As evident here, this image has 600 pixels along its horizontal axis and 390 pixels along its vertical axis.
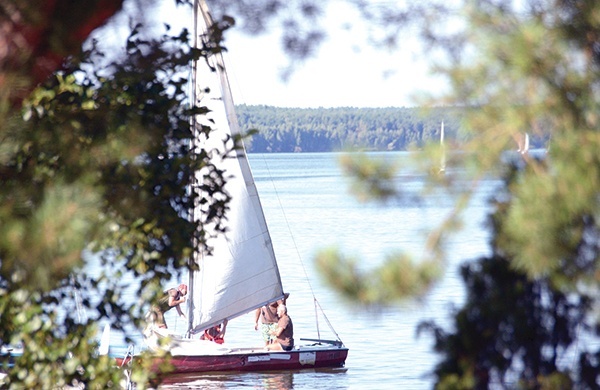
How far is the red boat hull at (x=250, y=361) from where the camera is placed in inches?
642

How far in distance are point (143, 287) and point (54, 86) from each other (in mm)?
Answer: 936

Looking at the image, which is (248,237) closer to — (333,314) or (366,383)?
(366,383)

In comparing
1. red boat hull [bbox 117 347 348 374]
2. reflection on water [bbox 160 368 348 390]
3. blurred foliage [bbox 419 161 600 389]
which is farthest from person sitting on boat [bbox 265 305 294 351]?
blurred foliage [bbox 419 161 600 389]

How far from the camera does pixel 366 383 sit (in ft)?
54.9

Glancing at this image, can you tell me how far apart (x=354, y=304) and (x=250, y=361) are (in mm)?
13554

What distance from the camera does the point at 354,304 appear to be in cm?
323

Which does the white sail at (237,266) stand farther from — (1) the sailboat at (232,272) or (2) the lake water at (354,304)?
(2) the lake water at (354,304)

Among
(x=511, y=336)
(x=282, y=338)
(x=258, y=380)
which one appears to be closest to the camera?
(x=511, y=336)

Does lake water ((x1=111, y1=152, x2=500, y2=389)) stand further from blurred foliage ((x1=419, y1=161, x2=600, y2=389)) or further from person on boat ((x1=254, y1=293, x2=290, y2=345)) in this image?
person on boat ((x1=254, y1=293, x2=290, y2=345))

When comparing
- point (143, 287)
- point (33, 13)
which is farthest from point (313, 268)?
point (143, 287)

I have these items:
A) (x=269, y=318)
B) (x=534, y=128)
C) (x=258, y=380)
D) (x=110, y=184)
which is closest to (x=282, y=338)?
(x=269, y=318)

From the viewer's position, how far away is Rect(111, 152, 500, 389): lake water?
3.29 metres

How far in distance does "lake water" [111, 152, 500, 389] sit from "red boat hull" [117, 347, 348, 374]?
21cm

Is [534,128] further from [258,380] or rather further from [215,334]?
[215,334]
